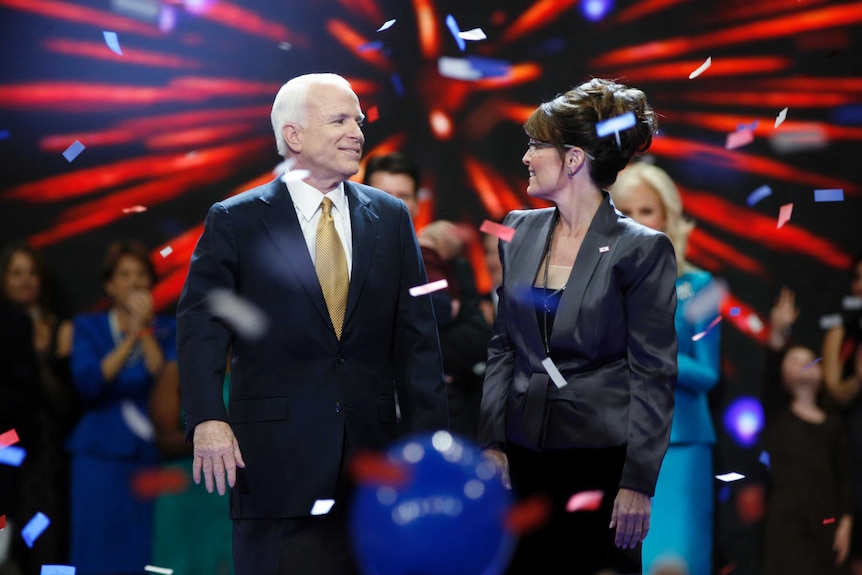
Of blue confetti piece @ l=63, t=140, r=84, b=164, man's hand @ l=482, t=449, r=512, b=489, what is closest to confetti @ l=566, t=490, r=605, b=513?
man's hand @ l=482, t=449, r=512, b=489

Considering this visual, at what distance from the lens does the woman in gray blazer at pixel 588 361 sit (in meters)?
2.19

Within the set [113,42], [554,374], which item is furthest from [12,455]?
[554,374]

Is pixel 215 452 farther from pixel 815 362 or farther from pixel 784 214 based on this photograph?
pixel 784 214

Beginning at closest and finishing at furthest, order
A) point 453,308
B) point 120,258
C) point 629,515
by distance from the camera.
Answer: point 629,515, point 453,308, point 120,258

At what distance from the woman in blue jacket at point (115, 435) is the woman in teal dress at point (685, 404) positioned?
1669mm

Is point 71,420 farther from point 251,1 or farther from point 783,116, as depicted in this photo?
point 783,116

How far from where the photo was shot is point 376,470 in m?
2.23

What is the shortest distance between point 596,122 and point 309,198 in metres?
0.67

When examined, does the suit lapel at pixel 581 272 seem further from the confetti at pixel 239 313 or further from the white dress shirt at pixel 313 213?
the confetti at pixel 239 313

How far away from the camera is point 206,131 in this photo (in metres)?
4.07

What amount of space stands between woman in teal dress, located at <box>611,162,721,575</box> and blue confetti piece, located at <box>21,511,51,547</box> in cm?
201

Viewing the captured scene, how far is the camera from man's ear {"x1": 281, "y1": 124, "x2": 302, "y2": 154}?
2.54 m

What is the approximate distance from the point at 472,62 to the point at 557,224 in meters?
1.85

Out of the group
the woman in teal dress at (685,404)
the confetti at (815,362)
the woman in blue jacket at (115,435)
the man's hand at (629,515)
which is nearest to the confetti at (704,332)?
the woman in teal dress at (685,404)
